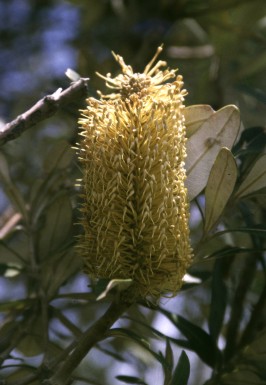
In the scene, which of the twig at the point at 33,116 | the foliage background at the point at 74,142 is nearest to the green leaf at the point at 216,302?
the foliage background at the point at 74,142

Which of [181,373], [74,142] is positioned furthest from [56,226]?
[181,373]

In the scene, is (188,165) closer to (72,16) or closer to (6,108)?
(6,108)

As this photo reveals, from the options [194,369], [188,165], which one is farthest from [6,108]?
[188,165]

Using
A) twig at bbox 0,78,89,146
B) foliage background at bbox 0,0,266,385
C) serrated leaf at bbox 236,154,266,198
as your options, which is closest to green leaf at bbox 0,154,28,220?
foliage background at bbox 0,0,266,385

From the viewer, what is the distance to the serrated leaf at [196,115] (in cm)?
112

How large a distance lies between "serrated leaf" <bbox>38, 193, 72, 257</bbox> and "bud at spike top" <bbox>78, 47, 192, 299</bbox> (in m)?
0.30

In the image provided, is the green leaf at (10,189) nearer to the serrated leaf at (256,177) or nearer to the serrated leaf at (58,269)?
the serrated leaf at (58,269)

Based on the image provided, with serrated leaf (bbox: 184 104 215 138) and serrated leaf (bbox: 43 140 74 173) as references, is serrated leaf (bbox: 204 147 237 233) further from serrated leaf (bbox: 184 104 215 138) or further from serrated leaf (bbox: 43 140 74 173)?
serrated leaf (bbox: 43 140 74 173)

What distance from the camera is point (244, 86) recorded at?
1294mm

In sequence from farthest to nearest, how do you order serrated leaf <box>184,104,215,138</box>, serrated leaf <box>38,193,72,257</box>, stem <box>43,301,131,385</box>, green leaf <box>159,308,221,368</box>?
serrated leaf <box>38,193,72,257</box> < green leaf <box>159,308,221,368</box> < serrated leaf <box>184,104,215,138</box> < stem <box>43,301,131,385</box>

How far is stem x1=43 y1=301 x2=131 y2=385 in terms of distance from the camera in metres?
1.01

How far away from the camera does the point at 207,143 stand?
1.12 metres

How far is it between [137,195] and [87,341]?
0.21m

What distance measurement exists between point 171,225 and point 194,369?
82cm
